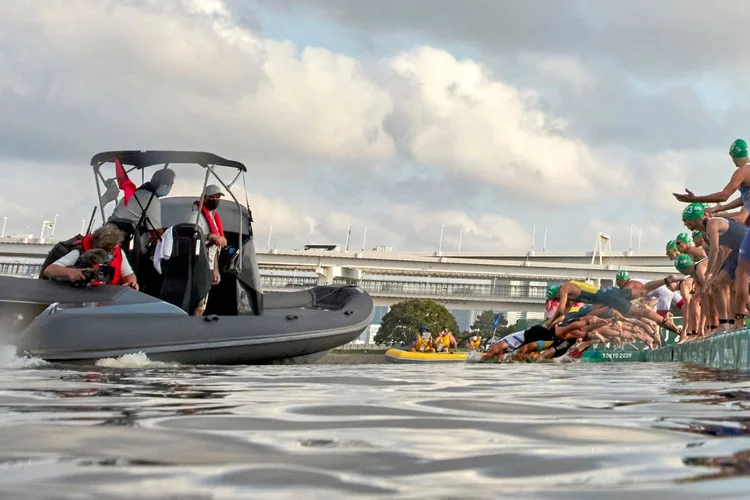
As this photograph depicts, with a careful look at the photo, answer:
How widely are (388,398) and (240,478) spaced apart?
67.0 inches

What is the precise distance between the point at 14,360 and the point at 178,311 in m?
1.81

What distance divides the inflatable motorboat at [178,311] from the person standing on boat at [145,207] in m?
0.12

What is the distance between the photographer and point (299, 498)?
986 mm

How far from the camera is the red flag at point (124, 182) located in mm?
9180

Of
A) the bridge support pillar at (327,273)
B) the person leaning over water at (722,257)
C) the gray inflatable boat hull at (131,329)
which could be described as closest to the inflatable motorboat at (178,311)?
the gray inflatable boat hull at (131,329)

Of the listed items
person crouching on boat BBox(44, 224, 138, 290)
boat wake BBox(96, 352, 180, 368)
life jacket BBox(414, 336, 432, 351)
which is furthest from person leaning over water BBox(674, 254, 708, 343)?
life jacket BBox(414, 336, 432, 351)

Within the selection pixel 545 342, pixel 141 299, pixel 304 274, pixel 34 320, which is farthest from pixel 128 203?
pixel 304 274

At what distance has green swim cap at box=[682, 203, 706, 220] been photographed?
27.0ft

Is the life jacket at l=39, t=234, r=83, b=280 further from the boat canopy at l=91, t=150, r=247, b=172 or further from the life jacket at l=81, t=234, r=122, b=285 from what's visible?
the boat canopy at l=91, t=150, r=247, b=172

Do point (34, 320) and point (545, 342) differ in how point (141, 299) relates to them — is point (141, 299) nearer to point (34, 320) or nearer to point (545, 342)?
point (34, 320)

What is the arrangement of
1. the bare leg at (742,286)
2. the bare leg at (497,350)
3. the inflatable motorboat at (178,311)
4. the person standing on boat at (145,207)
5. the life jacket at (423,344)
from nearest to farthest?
1. the bare leg at (742,286)
2. the inflatable motorboat at (178,311)
3. the person standing on boat at (145,207)
4. the bare leg at (497,350)
5. the life jacket at (423,344)

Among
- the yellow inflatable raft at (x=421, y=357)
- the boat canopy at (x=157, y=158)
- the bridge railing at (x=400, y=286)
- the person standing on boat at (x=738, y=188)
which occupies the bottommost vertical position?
the yellow inflatable raft at (x=421, y=357)

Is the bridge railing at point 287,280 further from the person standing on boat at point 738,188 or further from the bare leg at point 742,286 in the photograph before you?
the bare leg at point 742,286

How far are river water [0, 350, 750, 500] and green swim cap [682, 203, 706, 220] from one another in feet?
19.0
